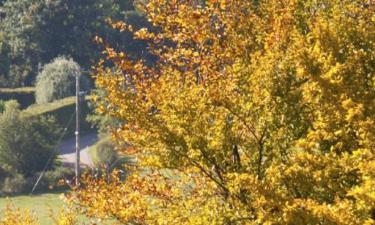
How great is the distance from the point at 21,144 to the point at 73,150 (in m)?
7.20

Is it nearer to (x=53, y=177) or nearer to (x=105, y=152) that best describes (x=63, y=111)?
(x=53, y=177)

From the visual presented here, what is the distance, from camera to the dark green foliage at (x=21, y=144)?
145ft

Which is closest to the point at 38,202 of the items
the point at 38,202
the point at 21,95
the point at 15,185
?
the point at 38,202

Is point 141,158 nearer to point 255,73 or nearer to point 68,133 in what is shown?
point 255,73

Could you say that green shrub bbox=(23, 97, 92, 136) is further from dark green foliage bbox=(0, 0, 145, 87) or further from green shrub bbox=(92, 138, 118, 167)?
dark green foliage bbox=(0, 0, 145, 87)

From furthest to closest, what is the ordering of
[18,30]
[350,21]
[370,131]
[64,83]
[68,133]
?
1. [18,30]
2. [64,83]
3. [68,133]
4. [350,21]
5. [370,131]

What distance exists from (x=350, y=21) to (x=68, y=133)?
4708 cm

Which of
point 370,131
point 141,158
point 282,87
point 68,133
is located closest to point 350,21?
point 282,87

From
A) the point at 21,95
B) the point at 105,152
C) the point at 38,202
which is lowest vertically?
the point at 38,202

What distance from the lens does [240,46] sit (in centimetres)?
1062

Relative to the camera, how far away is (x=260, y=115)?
29.9ft

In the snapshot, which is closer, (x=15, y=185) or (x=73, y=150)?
(x=15, y=185)

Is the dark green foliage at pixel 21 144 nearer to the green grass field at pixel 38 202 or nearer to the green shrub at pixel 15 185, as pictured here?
the green shrub at pixel 15 185

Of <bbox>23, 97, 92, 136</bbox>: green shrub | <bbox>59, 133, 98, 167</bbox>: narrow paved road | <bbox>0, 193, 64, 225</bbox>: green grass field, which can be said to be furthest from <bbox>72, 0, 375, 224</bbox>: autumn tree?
<bbox>23, 97, 92, 136</bbox>: green shrub
